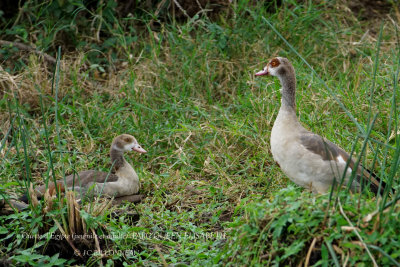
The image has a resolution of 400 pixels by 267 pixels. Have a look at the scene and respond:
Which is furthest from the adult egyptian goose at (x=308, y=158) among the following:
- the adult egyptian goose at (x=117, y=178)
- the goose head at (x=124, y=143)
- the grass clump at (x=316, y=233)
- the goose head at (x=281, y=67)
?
the goose head at (x=124, y=143)

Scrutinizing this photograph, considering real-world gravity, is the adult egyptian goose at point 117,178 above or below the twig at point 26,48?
below

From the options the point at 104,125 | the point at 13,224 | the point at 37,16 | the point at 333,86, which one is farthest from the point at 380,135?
the point at 37,16

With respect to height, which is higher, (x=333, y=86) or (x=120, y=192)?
(x=333, y=86)

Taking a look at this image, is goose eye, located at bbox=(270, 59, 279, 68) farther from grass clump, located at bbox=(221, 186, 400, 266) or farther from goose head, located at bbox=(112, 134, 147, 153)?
grass clump, located at bbox=(221, 186, 400, 266)

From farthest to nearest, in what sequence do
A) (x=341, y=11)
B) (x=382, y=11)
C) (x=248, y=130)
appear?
1. (x=382, y=11)
2. (x=341, y=11)
3. (x=248, y=130)

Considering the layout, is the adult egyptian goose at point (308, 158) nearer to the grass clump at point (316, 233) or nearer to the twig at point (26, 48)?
the grass clump at point (316, 233)

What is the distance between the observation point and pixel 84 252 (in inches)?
155

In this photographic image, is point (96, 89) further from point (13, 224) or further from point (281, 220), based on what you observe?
point (281, 220)

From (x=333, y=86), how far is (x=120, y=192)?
282 cm

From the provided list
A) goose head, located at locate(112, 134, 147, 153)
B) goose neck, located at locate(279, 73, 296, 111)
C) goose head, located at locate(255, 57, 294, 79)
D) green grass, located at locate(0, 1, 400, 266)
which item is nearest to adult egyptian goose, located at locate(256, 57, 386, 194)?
goose neck, located at locate(279, 73, 296, 111)

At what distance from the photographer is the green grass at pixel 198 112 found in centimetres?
513

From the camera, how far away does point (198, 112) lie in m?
6.60

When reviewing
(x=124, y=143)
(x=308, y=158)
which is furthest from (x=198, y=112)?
(x=308, y=158)

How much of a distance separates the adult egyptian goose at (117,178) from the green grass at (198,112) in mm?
172
